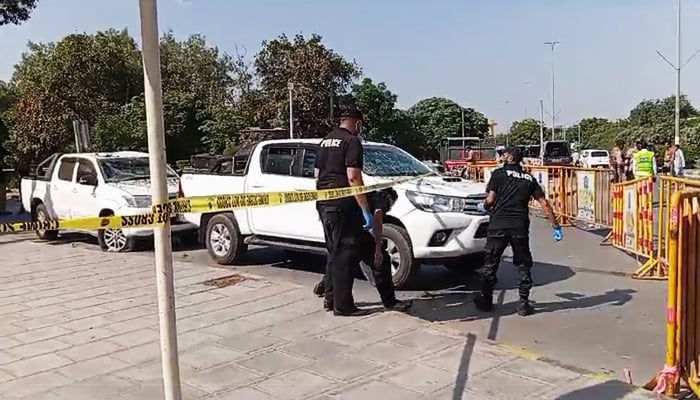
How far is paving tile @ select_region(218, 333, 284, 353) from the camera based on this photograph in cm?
614

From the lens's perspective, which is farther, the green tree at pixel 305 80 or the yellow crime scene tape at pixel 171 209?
the green tree at pixel 305 80

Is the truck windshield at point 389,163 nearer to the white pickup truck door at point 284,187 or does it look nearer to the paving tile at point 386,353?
the white pickup truck door at point 284,187

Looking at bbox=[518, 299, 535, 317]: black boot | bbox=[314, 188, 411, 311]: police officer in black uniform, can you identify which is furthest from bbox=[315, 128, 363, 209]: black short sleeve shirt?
bbox=[518, 299, 535, 317]: black boot

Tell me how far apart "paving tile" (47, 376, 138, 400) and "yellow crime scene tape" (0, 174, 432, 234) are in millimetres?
1173

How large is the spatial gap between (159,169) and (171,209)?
0.54 m

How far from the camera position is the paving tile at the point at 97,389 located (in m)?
4.99

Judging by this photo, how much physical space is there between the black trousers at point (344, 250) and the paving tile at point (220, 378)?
1.75m

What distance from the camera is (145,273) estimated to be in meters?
9.85

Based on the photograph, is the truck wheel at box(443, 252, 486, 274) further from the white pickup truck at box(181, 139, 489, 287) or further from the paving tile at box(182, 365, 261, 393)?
the paving tile at box(182, 365, 261, 393)

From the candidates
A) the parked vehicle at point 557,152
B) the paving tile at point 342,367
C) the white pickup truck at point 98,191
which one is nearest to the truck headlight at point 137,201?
the white pickup truck at point 98,191

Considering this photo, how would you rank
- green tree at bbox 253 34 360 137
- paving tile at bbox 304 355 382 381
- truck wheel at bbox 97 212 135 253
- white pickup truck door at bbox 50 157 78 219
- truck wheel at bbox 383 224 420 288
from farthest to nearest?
green tree at bbox 253 34 360 137 → white pickup truck door at bbox 50 157 78 219 → truck wheel at bbox 97 212 135 253 → truck wheel at bbox 383 224 420 288 → paving tile at bbox 304 355 382 381

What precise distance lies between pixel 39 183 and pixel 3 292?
5739mm

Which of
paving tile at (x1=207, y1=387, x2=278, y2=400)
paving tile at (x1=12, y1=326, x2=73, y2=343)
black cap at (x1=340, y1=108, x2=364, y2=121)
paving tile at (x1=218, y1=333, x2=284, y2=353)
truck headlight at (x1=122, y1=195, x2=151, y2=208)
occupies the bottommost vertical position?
paving tile at (x1=207, y1=387, x2=278, y2=400)

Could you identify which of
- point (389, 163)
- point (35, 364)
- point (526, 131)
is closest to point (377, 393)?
point (35, 364)
